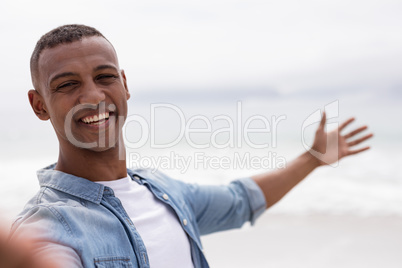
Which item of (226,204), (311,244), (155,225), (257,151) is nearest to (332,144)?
(226,204)

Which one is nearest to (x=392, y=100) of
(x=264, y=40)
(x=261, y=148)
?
(x=264, y=40)

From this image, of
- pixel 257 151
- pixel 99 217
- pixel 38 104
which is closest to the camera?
pixel 99 217

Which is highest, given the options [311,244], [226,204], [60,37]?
[60,37]

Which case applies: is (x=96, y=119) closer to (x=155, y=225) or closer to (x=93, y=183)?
(x=93, y=183)

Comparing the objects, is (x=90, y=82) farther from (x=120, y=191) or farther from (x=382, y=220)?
(x=382, y=220)

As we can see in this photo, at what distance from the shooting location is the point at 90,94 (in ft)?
5.86

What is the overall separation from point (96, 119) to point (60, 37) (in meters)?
0.35

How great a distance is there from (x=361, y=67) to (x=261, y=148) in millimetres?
6039

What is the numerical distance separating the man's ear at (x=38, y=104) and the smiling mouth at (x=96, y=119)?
219 mm

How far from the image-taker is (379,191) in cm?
808

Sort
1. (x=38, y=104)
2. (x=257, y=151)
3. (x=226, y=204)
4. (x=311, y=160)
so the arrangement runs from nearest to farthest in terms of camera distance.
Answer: (x=38, y=104) → (x=226, y=204) → (x=311, y=160) → (x=257, y=151)

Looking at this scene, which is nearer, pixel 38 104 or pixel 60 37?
pixel 60 37

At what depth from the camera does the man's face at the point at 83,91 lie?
1.79 meters

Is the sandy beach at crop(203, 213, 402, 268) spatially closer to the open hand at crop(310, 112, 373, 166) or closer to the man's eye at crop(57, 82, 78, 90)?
the open hand at crop(310, 112, 373, 166)
